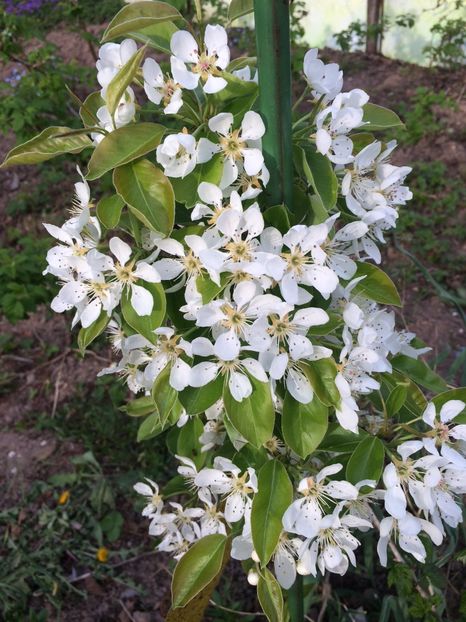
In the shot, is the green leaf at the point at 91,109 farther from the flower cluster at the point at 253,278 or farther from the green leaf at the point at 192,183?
the green leaf at the point at 192,183

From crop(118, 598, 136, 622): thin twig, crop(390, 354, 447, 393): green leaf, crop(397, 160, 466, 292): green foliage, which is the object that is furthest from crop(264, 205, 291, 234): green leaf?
crop(397, 160, 466, 292): green foliage

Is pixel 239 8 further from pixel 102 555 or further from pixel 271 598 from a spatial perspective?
pixel 102 555

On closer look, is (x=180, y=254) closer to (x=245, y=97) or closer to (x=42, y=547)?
(x=245, y=97)

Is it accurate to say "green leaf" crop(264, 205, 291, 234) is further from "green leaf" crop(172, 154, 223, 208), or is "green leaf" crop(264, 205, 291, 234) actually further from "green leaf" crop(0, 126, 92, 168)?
"green leaf" crop(0, 126, 92, 168)

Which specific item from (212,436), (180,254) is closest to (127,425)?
(212,436)

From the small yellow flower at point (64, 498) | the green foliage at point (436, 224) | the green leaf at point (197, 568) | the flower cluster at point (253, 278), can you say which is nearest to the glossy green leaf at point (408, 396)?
the flower cluster at point (253, 278)

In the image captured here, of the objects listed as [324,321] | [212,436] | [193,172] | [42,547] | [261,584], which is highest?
[193,172]

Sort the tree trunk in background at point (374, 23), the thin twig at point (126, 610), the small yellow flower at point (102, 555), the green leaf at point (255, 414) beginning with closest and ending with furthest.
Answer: the green leaf at point (255, 414) < the thin twig at point (126, 610) < the small yellow flower at point (102, 555) < the tree trunk in background at point (374, 23)

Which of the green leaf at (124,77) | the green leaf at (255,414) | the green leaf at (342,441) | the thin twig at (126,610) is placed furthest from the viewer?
the thin twig at (126,610)
